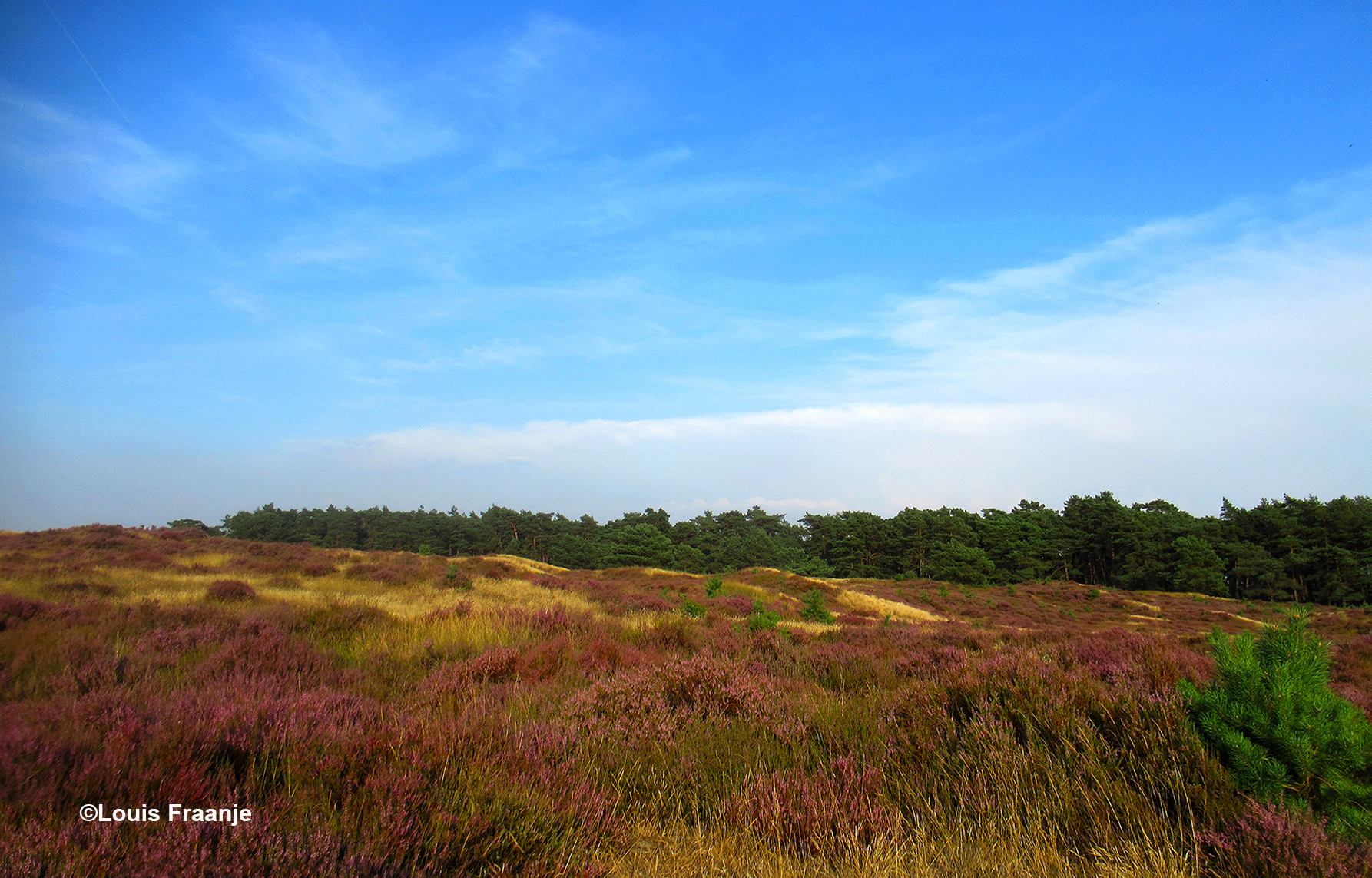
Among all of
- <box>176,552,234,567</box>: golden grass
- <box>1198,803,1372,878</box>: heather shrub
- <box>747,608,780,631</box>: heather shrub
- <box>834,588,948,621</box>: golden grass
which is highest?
<box>1198,803,1372,878</box>: heather shrub

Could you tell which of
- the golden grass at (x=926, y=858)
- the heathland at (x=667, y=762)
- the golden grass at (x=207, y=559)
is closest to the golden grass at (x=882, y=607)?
the heathland at (x=667, y=762)

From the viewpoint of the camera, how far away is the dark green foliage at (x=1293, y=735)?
2.91 meters

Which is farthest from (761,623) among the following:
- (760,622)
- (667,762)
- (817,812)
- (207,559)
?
(207,559)

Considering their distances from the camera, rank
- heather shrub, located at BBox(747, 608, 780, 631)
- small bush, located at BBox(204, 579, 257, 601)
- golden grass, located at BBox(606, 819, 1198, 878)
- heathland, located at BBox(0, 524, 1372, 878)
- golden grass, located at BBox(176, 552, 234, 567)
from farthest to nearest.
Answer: golden grass, located at BBox(176, 552, 234, 567)
small bush, located at BBox(204, 579, 257, 601)
heather shrub, located at BBox(747, 608, 780, 631)
golden grass, located at BBox(606, 819, 1198, 878)
heathland, located at BBox(0, 524, 1372, 878)

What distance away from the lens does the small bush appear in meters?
12.0

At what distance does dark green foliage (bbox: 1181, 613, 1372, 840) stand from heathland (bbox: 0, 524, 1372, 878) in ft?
0.05

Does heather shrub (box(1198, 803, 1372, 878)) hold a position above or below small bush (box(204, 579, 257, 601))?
above

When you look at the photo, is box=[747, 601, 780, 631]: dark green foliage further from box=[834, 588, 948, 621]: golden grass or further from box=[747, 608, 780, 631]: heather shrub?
box=[834, 588, 948, 621]: golden grass

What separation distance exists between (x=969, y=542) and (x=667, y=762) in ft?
263

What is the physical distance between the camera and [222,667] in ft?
18.7

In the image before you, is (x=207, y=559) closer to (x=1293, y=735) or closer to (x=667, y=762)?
(x=667, y=762)

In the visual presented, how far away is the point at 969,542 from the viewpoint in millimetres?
74000

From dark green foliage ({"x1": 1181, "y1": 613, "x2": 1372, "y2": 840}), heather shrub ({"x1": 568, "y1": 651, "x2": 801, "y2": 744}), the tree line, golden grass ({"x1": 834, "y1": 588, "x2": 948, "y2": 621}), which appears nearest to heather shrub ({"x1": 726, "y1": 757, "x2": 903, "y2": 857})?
heather shrub ({"x1": 568, "y1": 651, "x2": 801, "y2": 744})

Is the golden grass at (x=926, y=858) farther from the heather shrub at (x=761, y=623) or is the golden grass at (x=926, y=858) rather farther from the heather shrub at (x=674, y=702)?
the heather shrub at (x=761, y=623)
